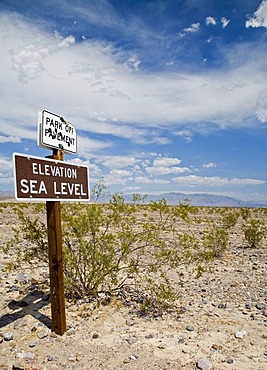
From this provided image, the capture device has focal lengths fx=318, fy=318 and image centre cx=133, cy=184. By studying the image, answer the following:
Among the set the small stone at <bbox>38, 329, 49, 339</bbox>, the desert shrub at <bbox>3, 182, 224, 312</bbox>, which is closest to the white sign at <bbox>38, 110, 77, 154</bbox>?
the desert shrub at <bbox>3, 182, 224, 312</bbox>

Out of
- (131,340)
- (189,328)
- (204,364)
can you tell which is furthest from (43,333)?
(204,364)

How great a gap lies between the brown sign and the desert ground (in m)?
1.95

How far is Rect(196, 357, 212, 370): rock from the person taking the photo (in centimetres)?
370

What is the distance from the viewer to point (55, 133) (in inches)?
178

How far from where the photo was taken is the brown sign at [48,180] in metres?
3.82

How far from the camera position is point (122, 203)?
5.56 m

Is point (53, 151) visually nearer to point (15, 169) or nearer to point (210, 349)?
point (15, 169)

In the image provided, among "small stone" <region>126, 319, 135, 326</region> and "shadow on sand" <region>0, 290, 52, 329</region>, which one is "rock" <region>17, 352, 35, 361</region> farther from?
"small stone" <region>126, 319, 135, 326</region>

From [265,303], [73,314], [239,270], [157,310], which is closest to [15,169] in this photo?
[73,314]

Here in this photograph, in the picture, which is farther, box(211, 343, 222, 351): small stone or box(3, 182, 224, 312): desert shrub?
box(3, 182, 224, 312): desert shrub

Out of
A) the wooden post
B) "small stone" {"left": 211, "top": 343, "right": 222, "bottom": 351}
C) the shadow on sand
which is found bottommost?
"small stone" {"left": 211, "top": 343, "right": 222, "bottom": 351}

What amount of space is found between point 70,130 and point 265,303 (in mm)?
4687

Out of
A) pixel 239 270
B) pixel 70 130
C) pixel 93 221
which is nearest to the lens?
pixel 70 130

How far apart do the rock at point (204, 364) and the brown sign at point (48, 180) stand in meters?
2.69
